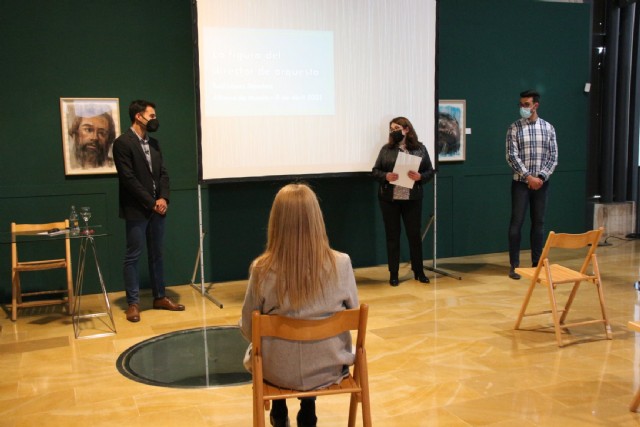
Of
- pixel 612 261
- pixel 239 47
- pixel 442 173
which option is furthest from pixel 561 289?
pixel 239 47

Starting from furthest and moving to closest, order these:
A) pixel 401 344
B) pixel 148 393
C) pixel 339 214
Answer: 1. pixel 339 214
2. pixel 401 344
3. pixel 148 393

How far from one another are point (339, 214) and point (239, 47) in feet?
7.21

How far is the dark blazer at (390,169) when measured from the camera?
6.29 metres

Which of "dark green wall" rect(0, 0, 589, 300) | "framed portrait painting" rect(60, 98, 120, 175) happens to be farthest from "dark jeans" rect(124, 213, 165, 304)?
"framed portrait painting" rect(60, 98, 120, 175)

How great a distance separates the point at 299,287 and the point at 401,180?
12.5 ft

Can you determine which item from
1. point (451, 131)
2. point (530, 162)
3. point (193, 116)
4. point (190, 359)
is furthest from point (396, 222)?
point (190, 359)

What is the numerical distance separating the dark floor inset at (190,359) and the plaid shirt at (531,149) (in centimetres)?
335

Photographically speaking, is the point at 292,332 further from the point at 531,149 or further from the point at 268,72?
the point at 531,149

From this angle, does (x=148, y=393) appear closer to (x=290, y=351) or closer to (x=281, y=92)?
(x=290, y=351)

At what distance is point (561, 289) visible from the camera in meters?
6.16

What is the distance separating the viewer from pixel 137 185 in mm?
5273

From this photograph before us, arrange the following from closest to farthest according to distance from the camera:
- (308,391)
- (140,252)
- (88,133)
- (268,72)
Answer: (308,391) → (140,252) → (268,72) → (88,133)

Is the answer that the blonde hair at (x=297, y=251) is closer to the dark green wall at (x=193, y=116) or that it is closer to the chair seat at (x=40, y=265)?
the chair seat at (x=40, y=265)

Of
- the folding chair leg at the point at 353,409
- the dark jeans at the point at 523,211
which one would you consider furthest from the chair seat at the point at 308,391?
the dark jeans at the point at 523,211
